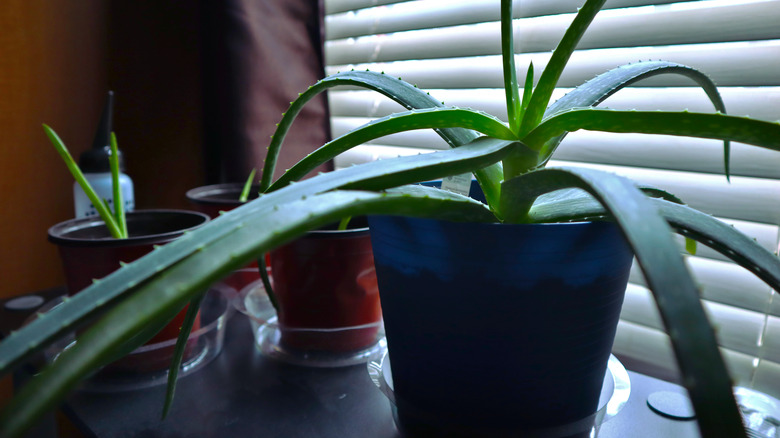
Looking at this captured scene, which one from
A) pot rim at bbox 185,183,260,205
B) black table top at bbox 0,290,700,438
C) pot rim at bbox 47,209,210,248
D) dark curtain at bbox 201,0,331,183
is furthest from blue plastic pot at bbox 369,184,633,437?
dark curtain at bbox 201,0,331,183

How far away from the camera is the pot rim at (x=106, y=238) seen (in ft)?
1.67

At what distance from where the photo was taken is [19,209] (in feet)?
3.35

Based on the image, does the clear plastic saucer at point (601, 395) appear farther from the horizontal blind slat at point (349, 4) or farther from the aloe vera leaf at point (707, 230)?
the horizontal blind slat at point (349, 4)

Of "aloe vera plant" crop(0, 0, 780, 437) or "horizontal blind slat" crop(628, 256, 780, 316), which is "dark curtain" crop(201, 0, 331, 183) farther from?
"horizontal blind slat" crop(628, 256, 780, 316)

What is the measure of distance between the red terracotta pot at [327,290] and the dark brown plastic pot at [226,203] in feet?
0.63

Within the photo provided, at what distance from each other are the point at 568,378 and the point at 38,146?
112 centimetres

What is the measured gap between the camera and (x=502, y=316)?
321mm

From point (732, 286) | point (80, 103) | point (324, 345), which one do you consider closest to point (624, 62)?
point (732, 286)

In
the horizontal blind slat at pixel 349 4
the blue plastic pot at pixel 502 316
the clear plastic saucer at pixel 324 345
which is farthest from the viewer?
the horizontal blind slat at pixel 349 4

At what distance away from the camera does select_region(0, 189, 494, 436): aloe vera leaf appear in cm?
15

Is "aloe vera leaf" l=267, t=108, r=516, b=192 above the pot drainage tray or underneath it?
above

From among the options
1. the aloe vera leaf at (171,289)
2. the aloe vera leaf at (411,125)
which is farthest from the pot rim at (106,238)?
the aloe vera leaf at (171,289)

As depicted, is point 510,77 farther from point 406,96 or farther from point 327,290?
point 327,290

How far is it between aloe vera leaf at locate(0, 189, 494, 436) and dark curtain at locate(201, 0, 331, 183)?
0.79m
